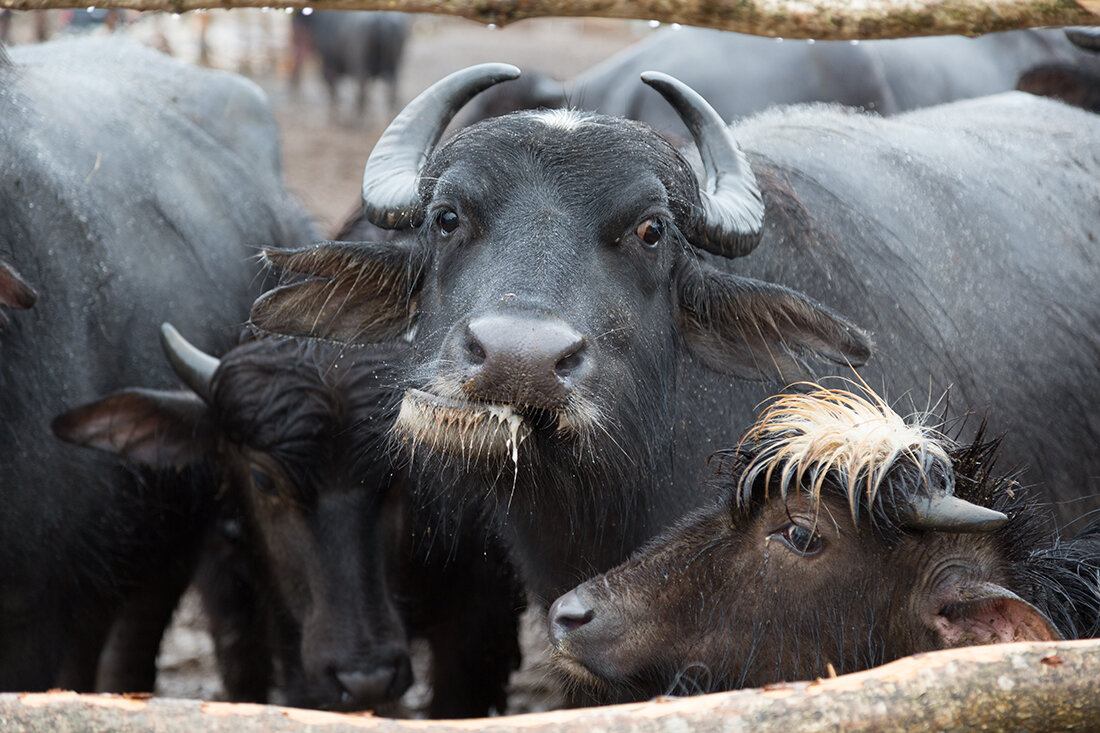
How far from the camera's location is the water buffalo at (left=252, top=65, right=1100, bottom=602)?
3.57 meters

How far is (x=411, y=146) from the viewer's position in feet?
14.1

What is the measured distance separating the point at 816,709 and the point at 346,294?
242cm

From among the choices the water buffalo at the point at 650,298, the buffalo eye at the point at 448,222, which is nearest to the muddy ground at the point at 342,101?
the water buffalo at the point at 650,298

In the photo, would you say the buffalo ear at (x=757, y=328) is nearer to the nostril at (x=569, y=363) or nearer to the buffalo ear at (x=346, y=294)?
the nostril at (x=569, y=363)

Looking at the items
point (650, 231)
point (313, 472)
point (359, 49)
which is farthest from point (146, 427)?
point (359, 49)

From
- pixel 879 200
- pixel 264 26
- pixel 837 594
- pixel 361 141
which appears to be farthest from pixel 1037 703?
pixel 264 26

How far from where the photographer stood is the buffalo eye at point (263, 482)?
481 centimetres

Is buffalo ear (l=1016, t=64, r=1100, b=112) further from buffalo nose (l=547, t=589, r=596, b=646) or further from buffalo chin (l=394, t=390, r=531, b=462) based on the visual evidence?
buffalo nose (l=547, t=589, r=596, b=646)

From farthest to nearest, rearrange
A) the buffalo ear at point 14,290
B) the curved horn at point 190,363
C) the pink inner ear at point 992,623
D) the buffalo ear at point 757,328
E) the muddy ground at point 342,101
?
the muddy ground at point 342,101 < the curved horn at point 190,363 < the buffalo ear at point 14,290 < the buffalo ear at point 757,328 < the pink inner ear at point 992,623

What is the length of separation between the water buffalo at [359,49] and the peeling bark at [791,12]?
837 inches

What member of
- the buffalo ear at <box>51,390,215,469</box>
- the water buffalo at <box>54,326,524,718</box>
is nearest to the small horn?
the water buffalo at <box>54,326,524,718</box>

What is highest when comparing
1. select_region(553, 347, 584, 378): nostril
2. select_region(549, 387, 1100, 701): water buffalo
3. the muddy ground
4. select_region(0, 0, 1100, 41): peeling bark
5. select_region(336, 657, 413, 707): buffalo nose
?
select_region(0, 0, 1100, 41): peeling bark

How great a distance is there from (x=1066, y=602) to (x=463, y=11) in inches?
102

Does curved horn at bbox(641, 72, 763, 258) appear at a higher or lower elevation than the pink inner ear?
higher
